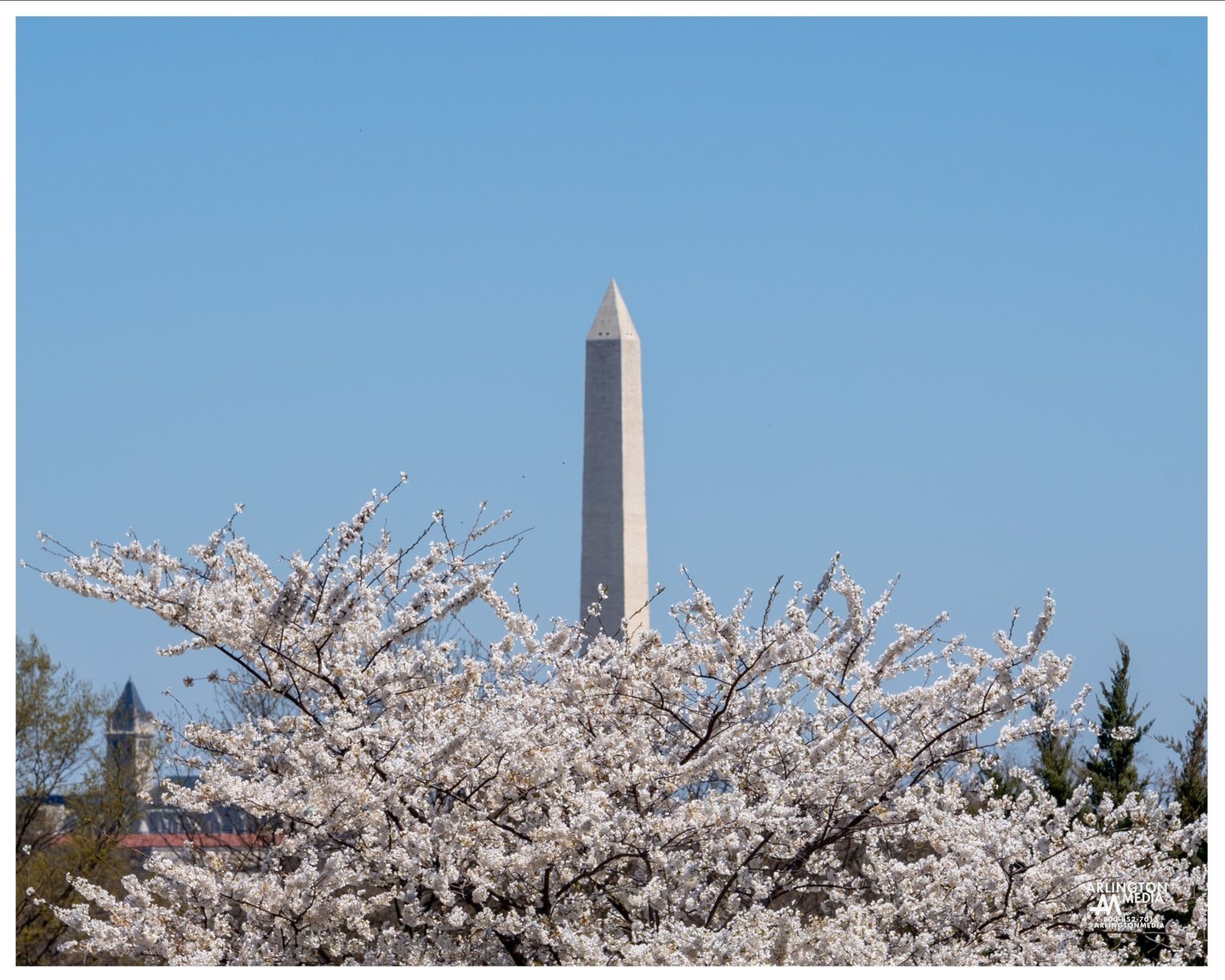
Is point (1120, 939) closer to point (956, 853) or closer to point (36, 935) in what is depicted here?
point (956, 853)

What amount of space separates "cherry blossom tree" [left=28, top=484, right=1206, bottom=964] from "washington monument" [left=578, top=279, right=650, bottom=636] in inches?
577

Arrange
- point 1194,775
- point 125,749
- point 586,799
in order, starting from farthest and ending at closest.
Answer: point 125,749, point 1194,775, point 586,799

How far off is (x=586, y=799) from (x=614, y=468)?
52.9 ft

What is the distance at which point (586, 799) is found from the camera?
6250mm

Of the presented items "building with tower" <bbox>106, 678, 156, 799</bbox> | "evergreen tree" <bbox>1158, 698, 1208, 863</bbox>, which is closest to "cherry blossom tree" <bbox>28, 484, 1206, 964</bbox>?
"evergreen tree" <bbox>1158, 698, 1208, 863</bbox>

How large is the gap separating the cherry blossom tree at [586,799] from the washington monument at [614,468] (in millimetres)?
14666

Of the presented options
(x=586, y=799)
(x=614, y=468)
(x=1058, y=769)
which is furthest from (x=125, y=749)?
(x=586, y=799)

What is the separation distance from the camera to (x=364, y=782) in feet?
20.4

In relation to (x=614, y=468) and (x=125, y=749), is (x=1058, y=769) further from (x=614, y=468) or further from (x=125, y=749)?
(x=125, y=749)

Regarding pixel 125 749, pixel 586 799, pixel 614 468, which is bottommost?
pixel 586 799

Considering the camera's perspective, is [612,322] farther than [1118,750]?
Yes

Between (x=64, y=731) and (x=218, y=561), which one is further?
(x=64, y=731)

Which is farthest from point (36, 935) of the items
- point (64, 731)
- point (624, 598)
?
point (624, 598)

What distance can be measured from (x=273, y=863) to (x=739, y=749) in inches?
77.4
